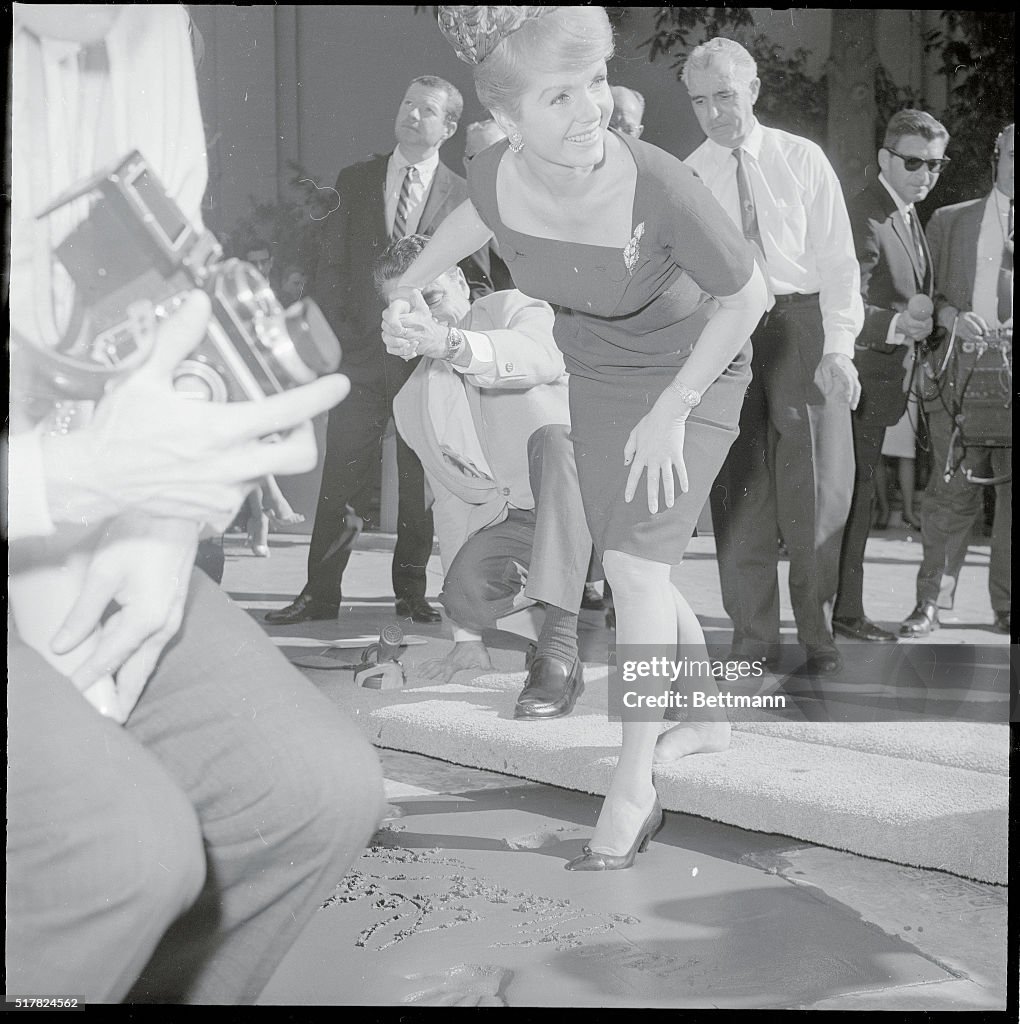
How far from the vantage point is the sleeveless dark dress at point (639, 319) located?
2.16 metres

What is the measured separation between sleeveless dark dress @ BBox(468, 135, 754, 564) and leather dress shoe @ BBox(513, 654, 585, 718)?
0.25 m

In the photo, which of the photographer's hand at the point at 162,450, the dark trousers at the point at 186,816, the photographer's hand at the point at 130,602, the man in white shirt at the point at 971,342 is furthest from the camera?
the man in white shirt at the point at 971,342

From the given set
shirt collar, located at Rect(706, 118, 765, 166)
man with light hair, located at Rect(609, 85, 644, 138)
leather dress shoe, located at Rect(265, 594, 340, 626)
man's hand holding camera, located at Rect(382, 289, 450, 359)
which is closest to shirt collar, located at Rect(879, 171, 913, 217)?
shirt collar, located at Rect(706, 118, 765, 166)

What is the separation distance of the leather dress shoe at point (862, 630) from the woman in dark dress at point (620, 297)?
30 centimetres

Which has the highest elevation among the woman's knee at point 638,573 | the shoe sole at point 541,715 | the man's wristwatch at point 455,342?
the man's wristwatch at point 455,342

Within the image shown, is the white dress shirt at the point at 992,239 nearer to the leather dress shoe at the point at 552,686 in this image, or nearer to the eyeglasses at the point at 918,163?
the eyeglasses at the point at 918,163

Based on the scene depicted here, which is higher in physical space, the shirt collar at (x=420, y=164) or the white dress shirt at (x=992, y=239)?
the shirt collar at (x=420, y=164)

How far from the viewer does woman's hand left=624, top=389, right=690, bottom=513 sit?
2.19 meters

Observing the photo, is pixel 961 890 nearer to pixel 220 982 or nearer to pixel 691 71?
pixel 220 982

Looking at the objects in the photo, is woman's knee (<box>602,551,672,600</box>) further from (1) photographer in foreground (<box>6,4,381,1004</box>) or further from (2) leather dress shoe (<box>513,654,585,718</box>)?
(1) photographer in foreground (<box>6,4,381,1004</box>)

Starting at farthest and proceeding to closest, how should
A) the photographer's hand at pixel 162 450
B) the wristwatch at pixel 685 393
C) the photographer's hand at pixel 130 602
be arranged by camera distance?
the wristwatch at pixel 685 393 < the photographer's hand at pixel 162 450 < the photographer's hand at pixel 130 602

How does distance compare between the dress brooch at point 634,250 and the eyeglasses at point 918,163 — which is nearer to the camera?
the dress brooch at point 634,250

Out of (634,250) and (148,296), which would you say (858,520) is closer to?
(634,250)
